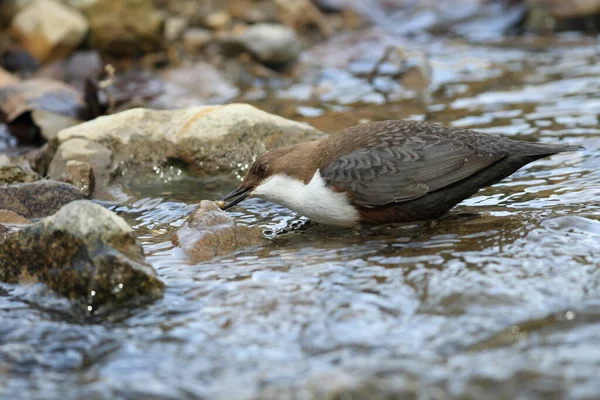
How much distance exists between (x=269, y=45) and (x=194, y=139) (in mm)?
4484

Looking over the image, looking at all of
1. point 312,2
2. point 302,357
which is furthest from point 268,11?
point 302,357

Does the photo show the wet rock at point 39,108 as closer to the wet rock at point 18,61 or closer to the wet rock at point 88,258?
the wet rock at point 18,61

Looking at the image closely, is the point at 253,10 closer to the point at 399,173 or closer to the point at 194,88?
the point at 194,88

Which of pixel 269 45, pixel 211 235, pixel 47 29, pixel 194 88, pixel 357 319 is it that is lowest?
pixel 357 319

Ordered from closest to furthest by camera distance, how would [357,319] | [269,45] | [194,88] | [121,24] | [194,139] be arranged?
[357,319]
[194,139]
[194,88]
[121,24]
[269,45]

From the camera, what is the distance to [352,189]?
5008mm

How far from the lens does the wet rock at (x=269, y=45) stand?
10.7 meters

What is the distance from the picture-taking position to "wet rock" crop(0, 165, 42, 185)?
5996 millimetres

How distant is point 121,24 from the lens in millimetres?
10312

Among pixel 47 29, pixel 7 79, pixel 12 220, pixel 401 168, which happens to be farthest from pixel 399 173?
pixel 47 29

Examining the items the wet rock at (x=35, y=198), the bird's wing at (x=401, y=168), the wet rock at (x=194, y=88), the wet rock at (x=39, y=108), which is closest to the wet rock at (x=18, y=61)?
the wet rock at (x=39, y=108)

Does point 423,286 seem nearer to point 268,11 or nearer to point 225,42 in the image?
point 225,42

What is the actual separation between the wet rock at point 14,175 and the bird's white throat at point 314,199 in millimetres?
1887

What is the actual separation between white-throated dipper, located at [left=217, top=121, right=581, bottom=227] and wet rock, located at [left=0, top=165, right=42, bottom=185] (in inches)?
79.9
